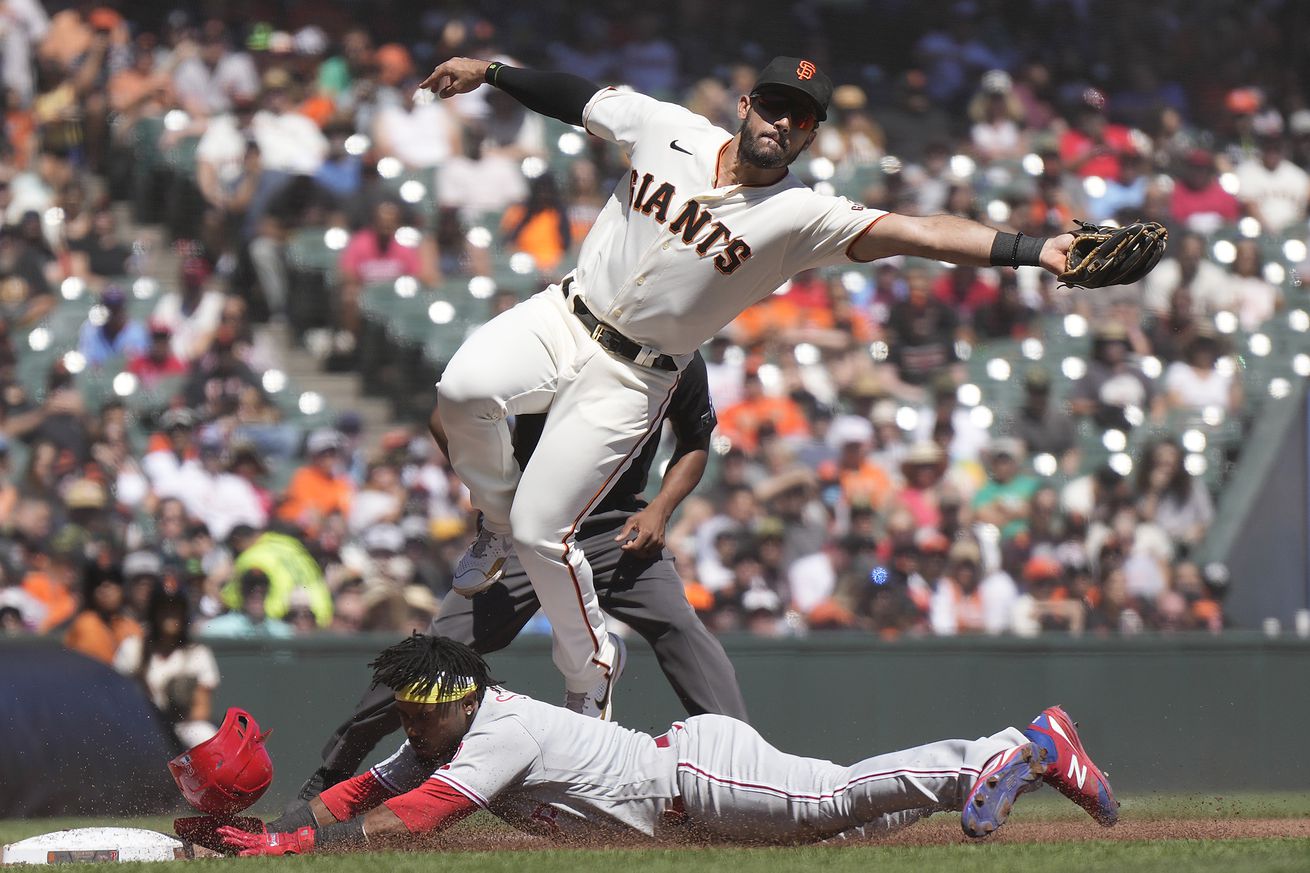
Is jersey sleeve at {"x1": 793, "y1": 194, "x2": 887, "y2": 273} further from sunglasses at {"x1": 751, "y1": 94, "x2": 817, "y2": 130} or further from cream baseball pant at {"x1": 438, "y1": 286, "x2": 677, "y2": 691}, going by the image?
cream baseball pant at {"x1": 438, "y1": 286, "x2": 677, "y2": 691}

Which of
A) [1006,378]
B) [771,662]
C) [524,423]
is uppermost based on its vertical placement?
[524,423]

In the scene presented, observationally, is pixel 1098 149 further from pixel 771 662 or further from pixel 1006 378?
pixel 771 662

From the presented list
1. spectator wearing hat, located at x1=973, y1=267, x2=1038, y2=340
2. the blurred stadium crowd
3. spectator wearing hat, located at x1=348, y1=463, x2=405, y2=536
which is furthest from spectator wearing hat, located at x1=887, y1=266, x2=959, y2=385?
spectator wearing hat, located at x1=348, y1=463, x2=405, y2=536

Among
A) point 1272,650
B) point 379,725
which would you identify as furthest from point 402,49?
point 379,725

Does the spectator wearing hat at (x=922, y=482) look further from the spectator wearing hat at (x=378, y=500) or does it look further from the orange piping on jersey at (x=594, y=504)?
the orange piping on jersey at (x=594, y=504)

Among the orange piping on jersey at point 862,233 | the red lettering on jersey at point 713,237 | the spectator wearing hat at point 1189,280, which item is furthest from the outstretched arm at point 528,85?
the spectator wearing hat at point 1189,280
